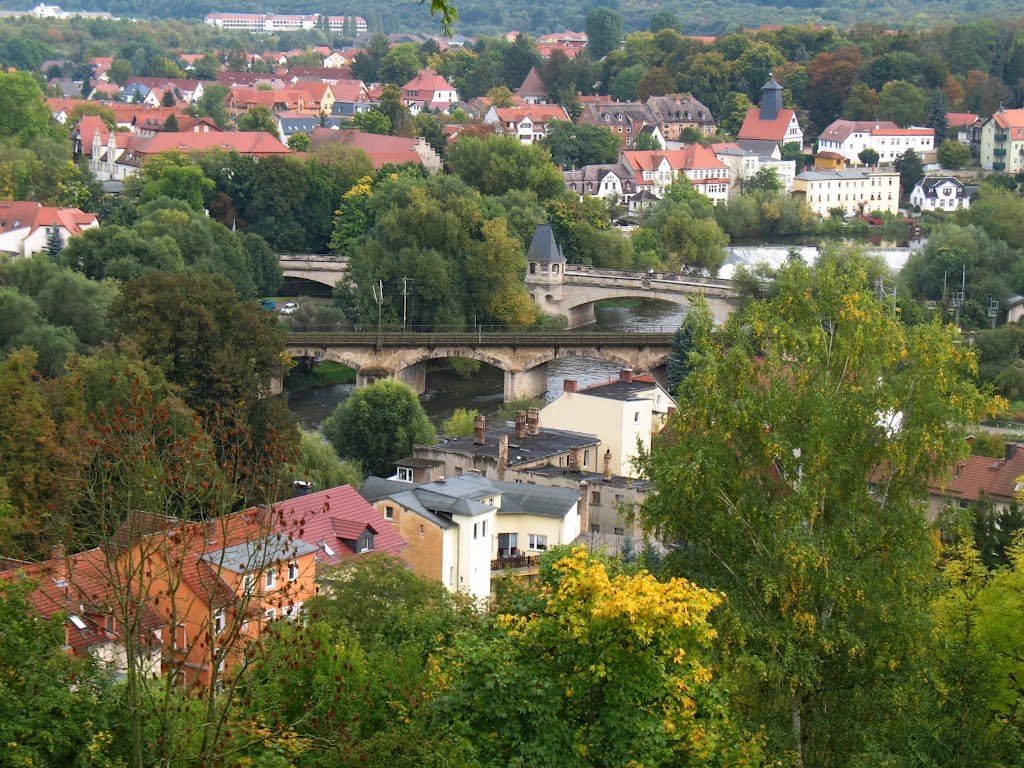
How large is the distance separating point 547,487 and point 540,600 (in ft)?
54.1

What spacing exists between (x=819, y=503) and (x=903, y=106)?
87.5m

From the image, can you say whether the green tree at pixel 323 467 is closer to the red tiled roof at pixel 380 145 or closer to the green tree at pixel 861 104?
the red tiled roof at pixel 380 145

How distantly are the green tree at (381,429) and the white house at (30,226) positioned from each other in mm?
22941

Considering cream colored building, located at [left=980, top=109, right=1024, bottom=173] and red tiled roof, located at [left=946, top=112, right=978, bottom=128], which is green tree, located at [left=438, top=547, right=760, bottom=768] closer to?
cream colored building, located at [left=980, top=109, right=1024, bottom=173]

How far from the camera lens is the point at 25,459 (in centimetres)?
2717

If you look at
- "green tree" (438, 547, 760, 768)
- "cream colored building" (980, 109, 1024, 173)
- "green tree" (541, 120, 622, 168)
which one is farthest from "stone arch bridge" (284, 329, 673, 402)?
"cream colored building" (980, 109, 1024, 173)

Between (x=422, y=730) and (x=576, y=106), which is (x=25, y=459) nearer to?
(x=422, y=730)

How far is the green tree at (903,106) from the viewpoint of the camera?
326 ft

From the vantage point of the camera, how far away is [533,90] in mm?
113375

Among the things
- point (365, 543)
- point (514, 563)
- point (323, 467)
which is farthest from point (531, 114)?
point (365, 543)

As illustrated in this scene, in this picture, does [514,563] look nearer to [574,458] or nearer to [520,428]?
[574,458]

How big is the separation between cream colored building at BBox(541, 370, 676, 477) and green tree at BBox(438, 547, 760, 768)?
73.9 feet

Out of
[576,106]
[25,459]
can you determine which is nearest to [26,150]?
[576,106]

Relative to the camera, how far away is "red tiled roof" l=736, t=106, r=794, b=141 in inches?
3794
